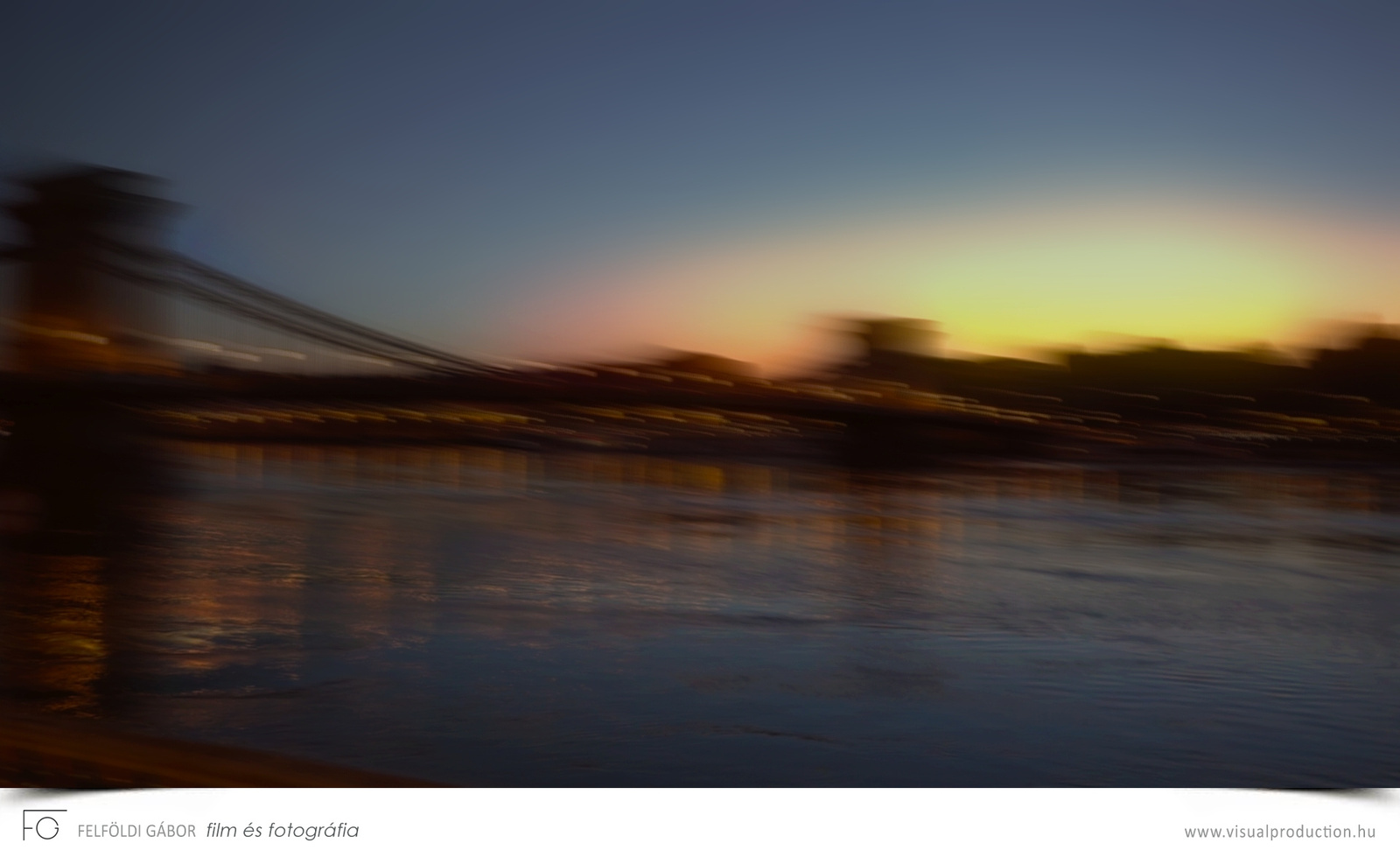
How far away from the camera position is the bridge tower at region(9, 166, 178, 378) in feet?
12.5

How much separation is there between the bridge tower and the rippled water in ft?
1.67

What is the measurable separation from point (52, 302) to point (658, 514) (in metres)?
5.58

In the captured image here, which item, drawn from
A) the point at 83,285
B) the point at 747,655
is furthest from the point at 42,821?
the point at 83,285

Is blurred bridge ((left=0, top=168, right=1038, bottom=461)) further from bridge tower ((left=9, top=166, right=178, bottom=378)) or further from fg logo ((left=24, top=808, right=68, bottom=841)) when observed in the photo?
fg logo ((left=24, top=808, right=68, bottom=841))

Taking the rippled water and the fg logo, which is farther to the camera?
the rippled water

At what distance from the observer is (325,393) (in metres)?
4.67

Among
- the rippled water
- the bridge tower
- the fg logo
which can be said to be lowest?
the rippled water

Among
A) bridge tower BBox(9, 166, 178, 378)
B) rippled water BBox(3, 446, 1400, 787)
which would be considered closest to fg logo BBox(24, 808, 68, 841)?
rippled water BBox(3, 446, 1400, 787)

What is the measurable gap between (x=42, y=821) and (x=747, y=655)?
1.80 metres

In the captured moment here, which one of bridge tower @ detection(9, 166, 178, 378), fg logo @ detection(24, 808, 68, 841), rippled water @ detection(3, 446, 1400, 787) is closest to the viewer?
fg logo @ detection(24, 808, 68, 841)

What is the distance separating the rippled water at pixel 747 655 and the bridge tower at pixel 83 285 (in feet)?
1.67

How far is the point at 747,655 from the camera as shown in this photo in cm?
300

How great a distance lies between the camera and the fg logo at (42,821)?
4.64 feet

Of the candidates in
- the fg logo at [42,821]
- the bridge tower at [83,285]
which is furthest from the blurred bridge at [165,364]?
the fg logo at [42,821]
